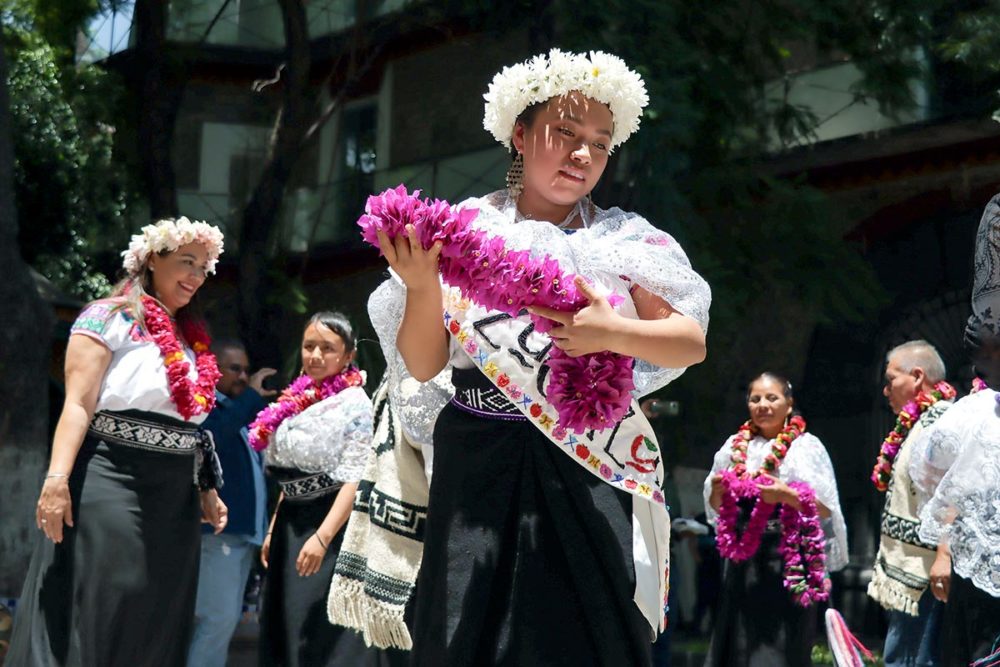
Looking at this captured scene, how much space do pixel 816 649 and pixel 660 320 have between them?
821cm

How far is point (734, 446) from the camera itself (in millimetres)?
8484

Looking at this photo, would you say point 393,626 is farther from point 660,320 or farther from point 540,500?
point 660,320

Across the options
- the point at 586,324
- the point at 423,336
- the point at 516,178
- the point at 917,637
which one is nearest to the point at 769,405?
the point at 917,637

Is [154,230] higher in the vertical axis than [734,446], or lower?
higher

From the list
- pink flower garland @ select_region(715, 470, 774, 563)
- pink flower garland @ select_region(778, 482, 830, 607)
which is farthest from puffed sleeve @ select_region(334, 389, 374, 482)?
pink flower garland @ select_region(778, 482, 830, 607)

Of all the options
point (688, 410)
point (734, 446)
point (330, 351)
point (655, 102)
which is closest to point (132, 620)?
point (330, 351)

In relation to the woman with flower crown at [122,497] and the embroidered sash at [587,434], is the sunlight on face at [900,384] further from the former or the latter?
the embroidered sash at [587,434]

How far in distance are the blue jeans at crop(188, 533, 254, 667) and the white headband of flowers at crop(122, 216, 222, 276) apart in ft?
7.56

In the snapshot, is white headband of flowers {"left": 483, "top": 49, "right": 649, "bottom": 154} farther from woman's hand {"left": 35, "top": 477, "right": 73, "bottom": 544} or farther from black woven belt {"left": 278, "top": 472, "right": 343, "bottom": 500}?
black woven belt {"left": 278, "top": 472, "right": 343, "bottom": 500}

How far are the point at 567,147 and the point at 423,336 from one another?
57cm

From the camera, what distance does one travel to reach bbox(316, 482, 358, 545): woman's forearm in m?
6.61

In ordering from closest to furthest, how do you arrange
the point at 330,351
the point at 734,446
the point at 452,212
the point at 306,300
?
1. the point at 452,212
2. the point at 330,351
3. the point at 734,446
4. the point at 306,300

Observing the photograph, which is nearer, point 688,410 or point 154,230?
point 154,230

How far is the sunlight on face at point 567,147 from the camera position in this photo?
3.73 m
